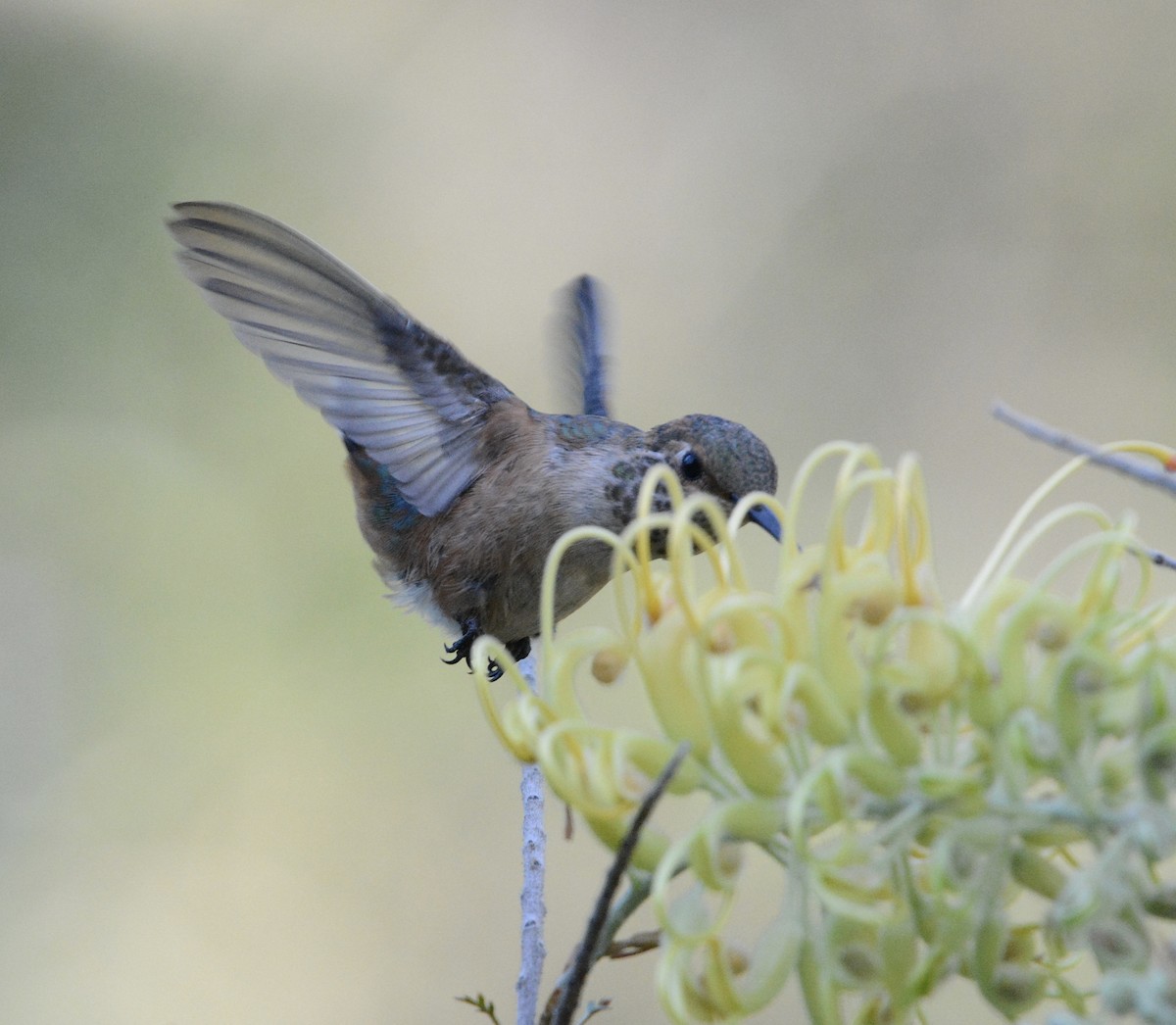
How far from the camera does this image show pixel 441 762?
16.1 ft

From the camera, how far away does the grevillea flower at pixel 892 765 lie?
46.0 inches

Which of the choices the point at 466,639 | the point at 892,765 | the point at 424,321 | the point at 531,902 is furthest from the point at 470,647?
the point at 424,321

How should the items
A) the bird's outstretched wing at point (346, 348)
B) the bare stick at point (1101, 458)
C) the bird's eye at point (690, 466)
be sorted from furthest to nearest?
the bird's eye at point (690, 466) → the bird's outstretched wing at point (346, 348) → the bare stick at point (1101, 458)

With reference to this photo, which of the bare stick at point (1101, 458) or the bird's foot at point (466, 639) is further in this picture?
the bird's foot at point (466, 639)

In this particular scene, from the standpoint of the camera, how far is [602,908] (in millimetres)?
1076

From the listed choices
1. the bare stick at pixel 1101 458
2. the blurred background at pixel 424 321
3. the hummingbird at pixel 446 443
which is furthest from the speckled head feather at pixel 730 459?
the blurred background at pixel 424 321

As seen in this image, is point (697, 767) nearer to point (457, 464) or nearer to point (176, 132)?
point (457, 464)

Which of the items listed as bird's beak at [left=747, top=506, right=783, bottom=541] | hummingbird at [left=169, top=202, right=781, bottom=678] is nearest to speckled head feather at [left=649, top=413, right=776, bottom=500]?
hummingbird at [left=169, top=202, right=781, bottom=678]

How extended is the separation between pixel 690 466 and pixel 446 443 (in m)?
0.59

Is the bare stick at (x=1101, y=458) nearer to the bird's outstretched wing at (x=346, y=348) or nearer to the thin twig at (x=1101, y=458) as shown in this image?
the thin twig at (x=1101, y=458)

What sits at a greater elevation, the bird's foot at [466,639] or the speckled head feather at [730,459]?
the speckled head feather at [730,459]

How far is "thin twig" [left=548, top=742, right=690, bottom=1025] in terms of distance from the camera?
107cm

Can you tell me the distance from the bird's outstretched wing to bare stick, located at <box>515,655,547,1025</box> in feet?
2.81

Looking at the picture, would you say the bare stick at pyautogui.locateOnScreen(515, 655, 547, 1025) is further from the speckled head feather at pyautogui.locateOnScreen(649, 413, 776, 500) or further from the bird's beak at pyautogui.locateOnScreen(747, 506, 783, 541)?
the speckled head feather at pyautogui.locateOnScreen(649, 413, 776, 500)
